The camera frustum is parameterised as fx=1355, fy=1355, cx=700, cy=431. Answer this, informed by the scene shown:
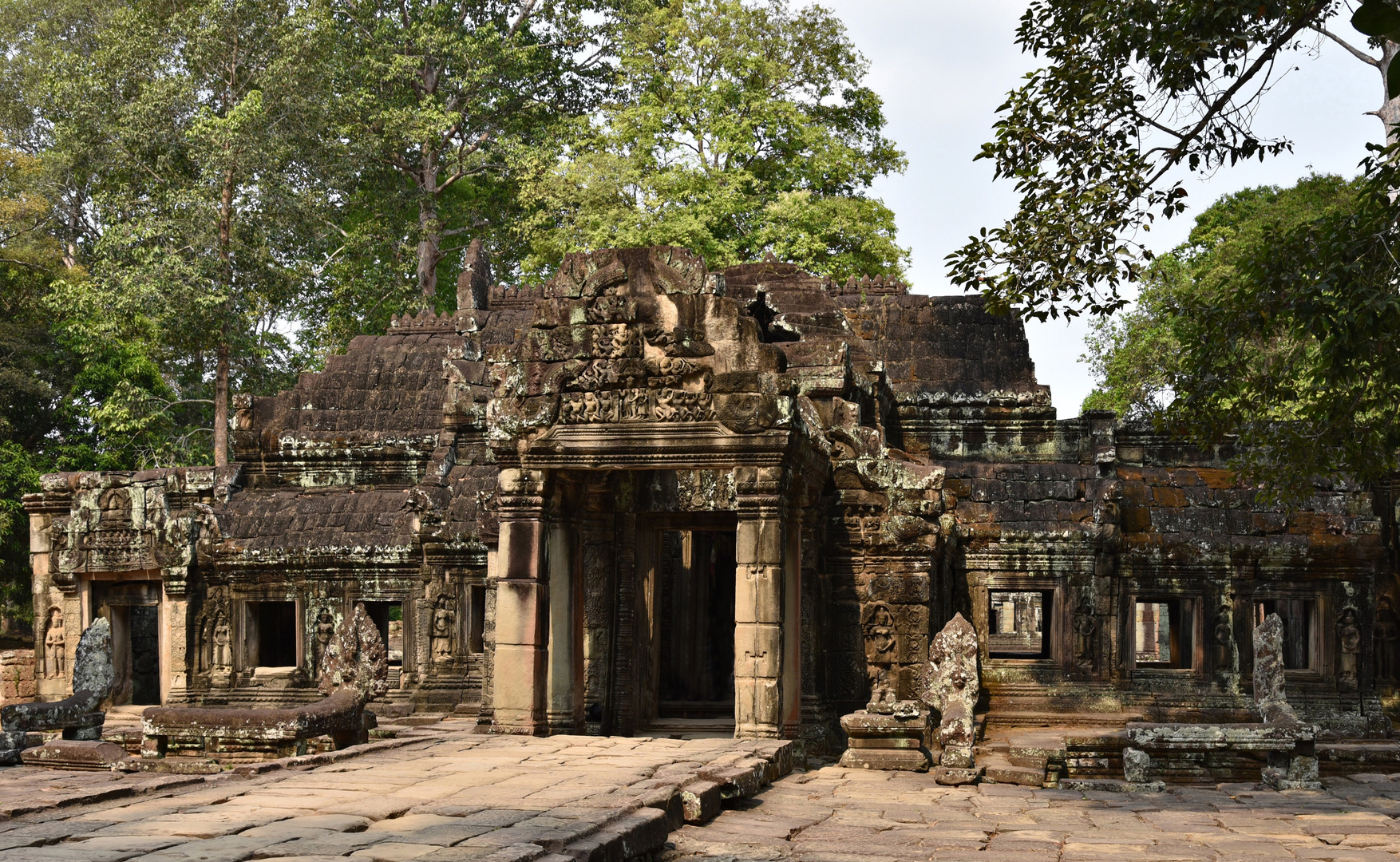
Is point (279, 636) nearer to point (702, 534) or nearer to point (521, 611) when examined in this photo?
point (702, 534)

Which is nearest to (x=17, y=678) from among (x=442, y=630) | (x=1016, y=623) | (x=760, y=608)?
(x=442, y=630)

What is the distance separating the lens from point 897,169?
30.8m

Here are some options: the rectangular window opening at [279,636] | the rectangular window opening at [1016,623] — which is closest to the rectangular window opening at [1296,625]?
the rectangular window opening at [1016,623]

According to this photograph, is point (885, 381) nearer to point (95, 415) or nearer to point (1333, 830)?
point (1333, 830)

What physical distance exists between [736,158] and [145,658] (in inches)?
607

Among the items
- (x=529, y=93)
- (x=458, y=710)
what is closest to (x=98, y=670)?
(x=458, y=710)

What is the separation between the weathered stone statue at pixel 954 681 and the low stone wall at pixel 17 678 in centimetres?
1482

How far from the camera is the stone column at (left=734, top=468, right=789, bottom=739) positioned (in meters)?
Answer: 11.6

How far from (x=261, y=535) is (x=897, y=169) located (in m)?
17.4

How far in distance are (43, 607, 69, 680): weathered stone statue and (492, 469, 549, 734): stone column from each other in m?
11.5

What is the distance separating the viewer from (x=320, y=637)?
18672 mm

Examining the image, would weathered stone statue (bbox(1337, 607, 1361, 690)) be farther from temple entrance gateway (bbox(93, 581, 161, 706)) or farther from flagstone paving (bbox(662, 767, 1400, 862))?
temple entrance gateway (bbox(93, 581, 161, 706))

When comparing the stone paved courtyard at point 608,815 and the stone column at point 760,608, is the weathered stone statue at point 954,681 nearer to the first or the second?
the stone paved courtyard at point 608,815

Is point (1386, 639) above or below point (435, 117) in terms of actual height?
below
